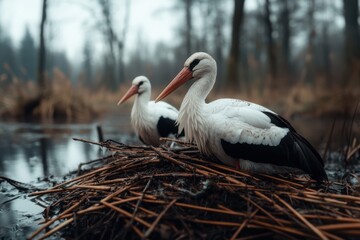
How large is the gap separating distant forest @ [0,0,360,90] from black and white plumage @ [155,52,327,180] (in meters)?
7.17

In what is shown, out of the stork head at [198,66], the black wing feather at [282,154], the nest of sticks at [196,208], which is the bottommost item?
the nest of sticks at [196,208]

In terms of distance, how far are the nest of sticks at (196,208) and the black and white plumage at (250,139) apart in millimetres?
125

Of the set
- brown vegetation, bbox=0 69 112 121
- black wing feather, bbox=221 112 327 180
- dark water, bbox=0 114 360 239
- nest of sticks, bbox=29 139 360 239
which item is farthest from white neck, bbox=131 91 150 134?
brown vegetation, bbox=0 69 112 121

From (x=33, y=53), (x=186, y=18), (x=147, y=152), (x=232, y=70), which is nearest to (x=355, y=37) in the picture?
(x=232, y=70)

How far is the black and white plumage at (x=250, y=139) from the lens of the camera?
2.92 meters

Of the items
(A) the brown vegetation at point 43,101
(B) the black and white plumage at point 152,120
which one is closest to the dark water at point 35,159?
(B) the black and white plumage at point 152,120

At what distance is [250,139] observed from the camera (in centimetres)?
294

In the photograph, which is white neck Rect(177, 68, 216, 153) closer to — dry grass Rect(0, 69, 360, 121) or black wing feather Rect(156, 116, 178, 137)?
black wing feather Rect(156, 116, 178, 137)

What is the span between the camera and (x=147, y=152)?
331cm

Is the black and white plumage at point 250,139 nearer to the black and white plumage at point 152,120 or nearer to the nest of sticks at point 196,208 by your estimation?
the nest of sticks at point 196,208

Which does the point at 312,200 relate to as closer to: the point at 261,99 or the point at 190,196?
the point at 190,196

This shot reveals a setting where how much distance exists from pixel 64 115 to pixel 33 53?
70.5 ft

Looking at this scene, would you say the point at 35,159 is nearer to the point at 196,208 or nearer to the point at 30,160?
the point at 30,160

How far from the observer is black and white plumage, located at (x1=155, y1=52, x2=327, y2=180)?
2922 mm
